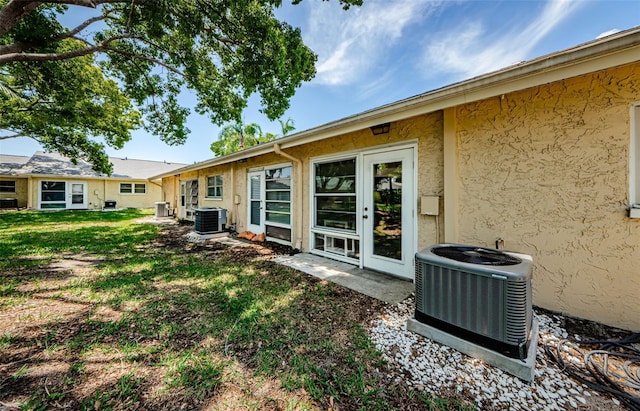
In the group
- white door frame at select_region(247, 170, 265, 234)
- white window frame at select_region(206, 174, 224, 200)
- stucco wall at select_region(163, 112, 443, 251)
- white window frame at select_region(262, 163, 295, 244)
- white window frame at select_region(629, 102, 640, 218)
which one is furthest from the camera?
white window frame at select_region(206, 174, 224, 200)

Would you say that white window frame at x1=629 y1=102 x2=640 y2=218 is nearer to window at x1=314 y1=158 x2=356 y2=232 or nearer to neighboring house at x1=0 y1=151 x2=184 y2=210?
window at x1=314 y1=158 x2=356 y2=232

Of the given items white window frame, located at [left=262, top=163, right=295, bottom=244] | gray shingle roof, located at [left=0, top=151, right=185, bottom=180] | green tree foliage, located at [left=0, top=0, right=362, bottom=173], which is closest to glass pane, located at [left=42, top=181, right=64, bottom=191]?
gray shingle roof, located at [left=0, top=151, right=185, bottom=180]

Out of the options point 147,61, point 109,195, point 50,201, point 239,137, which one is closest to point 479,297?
point 147,61

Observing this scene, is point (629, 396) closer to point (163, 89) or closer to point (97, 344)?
point (97, 344)

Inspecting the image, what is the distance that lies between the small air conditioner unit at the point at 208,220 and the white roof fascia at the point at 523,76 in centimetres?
591

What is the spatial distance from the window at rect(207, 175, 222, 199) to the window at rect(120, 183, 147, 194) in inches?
587

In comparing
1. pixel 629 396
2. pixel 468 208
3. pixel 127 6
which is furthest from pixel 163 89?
pixel 629 396

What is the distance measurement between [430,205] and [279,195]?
4.31 m

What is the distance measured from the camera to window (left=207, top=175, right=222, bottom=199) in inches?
384

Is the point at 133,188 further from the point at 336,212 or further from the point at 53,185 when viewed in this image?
the point at 336,212

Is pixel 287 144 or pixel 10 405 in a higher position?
pixel 287 144

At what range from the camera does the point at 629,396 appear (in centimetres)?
160

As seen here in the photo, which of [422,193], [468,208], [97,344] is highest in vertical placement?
[422,193]

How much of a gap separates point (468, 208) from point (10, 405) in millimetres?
4627
